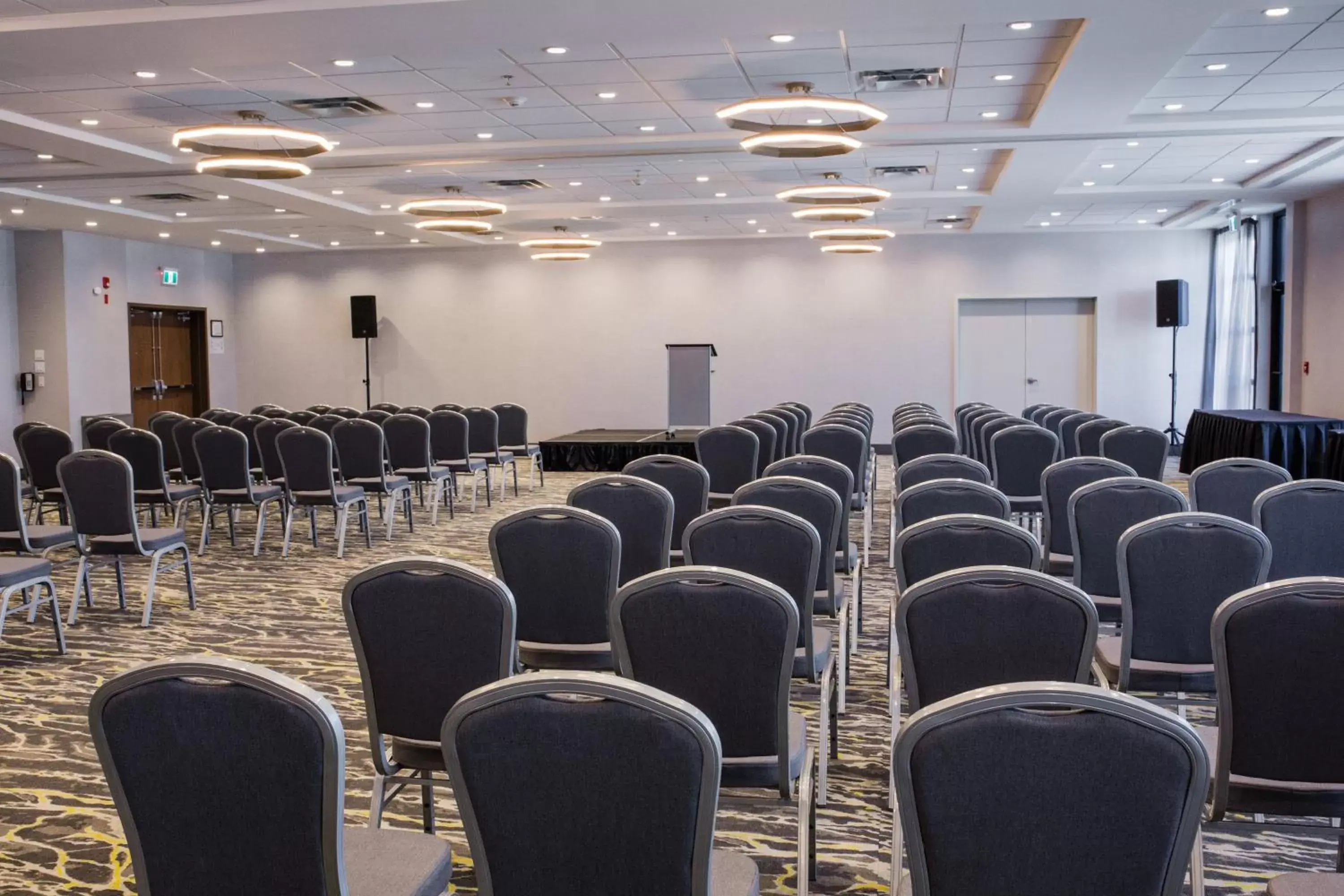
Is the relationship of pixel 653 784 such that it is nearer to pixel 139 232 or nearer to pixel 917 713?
pixel 917 713

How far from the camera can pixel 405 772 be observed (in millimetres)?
4508

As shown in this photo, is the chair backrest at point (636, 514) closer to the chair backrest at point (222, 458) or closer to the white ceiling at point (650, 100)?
the white ceiling at point (650, 100)

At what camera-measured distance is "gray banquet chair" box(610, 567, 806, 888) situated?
9.81 ft

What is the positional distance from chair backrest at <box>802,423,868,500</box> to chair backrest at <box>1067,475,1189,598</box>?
385cm

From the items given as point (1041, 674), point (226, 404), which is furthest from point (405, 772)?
point (226, 404)

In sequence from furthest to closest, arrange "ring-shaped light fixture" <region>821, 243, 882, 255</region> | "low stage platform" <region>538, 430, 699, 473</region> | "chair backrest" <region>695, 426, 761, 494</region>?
"ring-shaped light fixture" <region>821, 243, 882, 255</region>
"low stage platform" <region>538, 430, 699, 473</region>
"chair backrest" <region>695, 426, 761, 494</region>

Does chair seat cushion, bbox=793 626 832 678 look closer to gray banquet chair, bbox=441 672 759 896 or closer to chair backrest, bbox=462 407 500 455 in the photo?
gray banquet chair, bbox=441 672 759 896

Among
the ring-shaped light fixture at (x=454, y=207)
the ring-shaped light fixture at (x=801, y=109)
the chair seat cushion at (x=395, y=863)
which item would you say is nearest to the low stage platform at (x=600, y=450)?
the ring-shaped light fixture at (x=454, y=207)

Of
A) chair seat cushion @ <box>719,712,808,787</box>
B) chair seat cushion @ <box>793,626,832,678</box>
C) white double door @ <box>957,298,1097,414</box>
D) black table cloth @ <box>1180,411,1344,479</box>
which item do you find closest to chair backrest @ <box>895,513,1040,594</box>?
chair seat cushion @ <box>793,626,832,678</box>

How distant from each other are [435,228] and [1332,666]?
46.7 ft

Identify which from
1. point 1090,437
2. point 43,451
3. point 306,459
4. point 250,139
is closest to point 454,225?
point 250,139

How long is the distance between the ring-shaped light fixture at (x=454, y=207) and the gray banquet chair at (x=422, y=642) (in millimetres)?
11097

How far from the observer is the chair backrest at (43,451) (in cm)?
941

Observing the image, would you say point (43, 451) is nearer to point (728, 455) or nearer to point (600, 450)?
point (728, 455)
